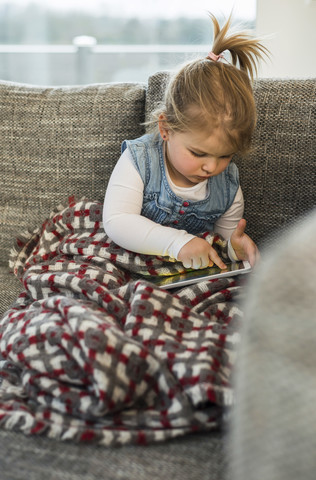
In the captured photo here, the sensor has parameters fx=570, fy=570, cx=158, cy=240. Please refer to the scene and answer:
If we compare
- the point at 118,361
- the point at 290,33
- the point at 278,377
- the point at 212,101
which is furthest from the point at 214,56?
the point at 290,33

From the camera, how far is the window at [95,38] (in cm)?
260

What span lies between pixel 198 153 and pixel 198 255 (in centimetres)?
21

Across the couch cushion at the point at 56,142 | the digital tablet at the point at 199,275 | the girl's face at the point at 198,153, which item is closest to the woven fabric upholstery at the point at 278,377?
the digital tablet at the point at 199,275

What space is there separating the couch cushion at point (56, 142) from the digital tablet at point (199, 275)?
0.35 m

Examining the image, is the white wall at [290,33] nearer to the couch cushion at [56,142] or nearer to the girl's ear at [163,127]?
the couch cushion at [56,142]

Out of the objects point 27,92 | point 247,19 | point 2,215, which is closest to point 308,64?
point 247,19

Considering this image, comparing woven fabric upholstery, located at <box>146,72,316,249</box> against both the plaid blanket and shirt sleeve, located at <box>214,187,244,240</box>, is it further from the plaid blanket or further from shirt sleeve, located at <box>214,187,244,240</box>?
the plaid blanket

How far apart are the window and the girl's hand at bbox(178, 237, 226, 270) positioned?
1639 mm

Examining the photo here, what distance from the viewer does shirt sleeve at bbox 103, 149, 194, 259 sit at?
116 cm

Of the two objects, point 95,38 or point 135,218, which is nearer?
point 135,218

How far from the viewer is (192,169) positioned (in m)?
1.18

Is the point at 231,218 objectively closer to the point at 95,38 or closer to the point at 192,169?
the point at 192,169

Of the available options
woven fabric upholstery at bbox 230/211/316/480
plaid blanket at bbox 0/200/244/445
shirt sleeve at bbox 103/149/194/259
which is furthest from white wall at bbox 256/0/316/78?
woven fabric upholstery at bbox 230/211/316/480

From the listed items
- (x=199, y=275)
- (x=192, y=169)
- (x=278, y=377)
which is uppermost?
(x=278, y=377)
